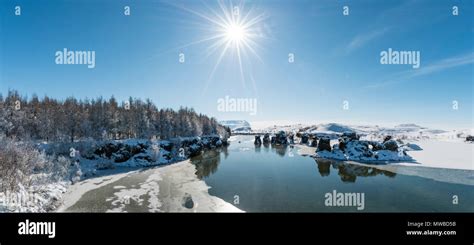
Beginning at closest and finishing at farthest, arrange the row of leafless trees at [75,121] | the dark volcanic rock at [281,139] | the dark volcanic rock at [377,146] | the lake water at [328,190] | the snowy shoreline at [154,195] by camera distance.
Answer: the snowy shoreline at [154,195]
the lake water at [328,190]
the row of leafless trees at [75,121]
the dark volcanic rock at [377,146]
the dark volcanic rock at [281,139]

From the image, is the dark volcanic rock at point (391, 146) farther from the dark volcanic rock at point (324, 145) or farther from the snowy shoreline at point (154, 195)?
the snowy shoreline at point (154, 195)

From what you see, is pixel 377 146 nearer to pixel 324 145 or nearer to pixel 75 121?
pixel 324 145

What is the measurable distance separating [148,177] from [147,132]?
1331 inches

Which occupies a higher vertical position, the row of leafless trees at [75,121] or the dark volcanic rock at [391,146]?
Result: the row of leafless trees at [75,121]

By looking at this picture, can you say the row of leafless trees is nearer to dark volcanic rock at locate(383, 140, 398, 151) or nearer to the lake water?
the lake water

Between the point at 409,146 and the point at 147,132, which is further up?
the point at 147,132
